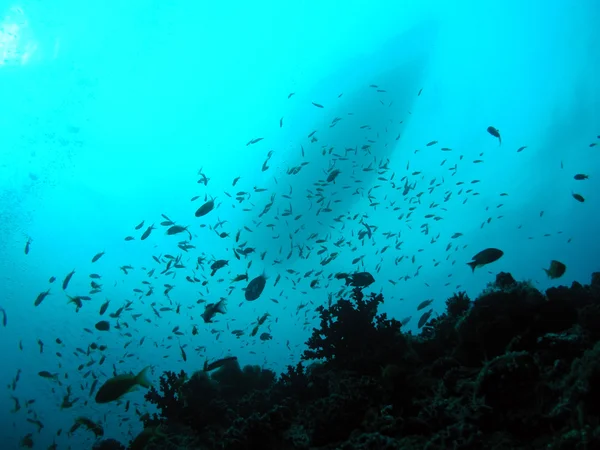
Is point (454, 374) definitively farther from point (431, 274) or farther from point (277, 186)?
point (431, 274)

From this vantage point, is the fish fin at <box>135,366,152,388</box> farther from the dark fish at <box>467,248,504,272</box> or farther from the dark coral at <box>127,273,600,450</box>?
the dark fish at <box>467,248,504,272</box>

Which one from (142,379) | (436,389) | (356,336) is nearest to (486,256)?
(356,336)

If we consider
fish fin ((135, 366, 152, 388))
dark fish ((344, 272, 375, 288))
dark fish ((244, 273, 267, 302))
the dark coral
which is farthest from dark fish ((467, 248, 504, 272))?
fish fin ((135, 366, 152, 388))

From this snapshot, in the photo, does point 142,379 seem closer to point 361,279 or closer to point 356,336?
point 356,336

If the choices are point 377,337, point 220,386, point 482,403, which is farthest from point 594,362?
point 220,386

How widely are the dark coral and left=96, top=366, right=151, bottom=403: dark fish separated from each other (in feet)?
3.08

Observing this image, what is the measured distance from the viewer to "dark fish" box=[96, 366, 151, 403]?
230 inches

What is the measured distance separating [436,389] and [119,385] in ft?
17.5

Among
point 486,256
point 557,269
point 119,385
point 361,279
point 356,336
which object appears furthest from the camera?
point 361,279

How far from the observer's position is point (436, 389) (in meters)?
4.34

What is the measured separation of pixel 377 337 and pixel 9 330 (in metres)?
93.6

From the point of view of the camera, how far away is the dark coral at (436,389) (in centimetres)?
323

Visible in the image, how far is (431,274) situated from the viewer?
71.8m

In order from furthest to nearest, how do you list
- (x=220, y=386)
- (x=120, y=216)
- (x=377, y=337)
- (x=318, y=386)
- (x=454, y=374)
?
1. (x=120, y=216)
2. (x=220, y=386)
3. (x=377, y=337)
4. (x=318, y=386)
5. (x=454, y=374)
